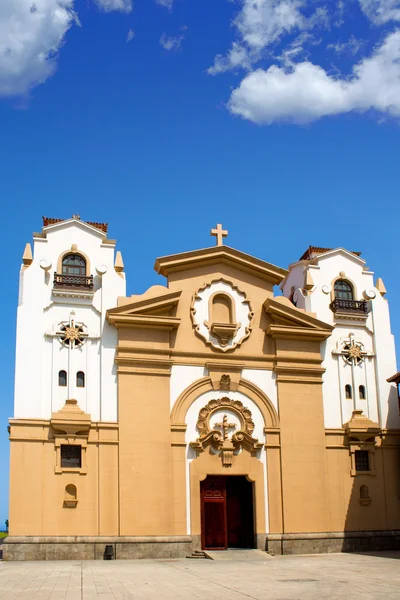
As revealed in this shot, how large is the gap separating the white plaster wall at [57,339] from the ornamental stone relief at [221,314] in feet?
12.5

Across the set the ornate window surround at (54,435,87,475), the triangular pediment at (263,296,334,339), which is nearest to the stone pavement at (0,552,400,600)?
the ornate window surround at (54,435,87,475)

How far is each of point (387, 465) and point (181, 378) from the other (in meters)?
11.0

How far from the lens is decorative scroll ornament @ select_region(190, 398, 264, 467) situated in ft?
114

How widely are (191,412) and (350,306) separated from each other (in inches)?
404

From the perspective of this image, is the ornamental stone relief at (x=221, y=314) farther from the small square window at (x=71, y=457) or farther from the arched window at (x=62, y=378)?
the small square window at (x=71, y=457)

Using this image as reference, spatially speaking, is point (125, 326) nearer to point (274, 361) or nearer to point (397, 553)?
point (274, 361)

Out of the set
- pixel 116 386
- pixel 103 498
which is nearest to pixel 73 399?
pixel 116 386

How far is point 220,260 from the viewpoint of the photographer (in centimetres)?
3762

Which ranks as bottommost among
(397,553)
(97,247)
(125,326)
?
(397,553)

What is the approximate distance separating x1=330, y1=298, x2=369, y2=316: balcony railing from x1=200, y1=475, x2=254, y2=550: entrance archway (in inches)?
386

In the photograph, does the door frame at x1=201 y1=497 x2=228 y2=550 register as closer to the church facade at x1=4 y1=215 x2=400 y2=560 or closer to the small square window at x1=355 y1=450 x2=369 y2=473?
the church facade at x1=4 y1=215 x2=400 y2=560

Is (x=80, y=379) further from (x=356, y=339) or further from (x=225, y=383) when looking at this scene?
(x=356, y=339)

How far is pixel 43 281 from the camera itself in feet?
114

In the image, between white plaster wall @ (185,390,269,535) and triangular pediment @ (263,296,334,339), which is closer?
white plaster wall @ (185,390,269,535)
